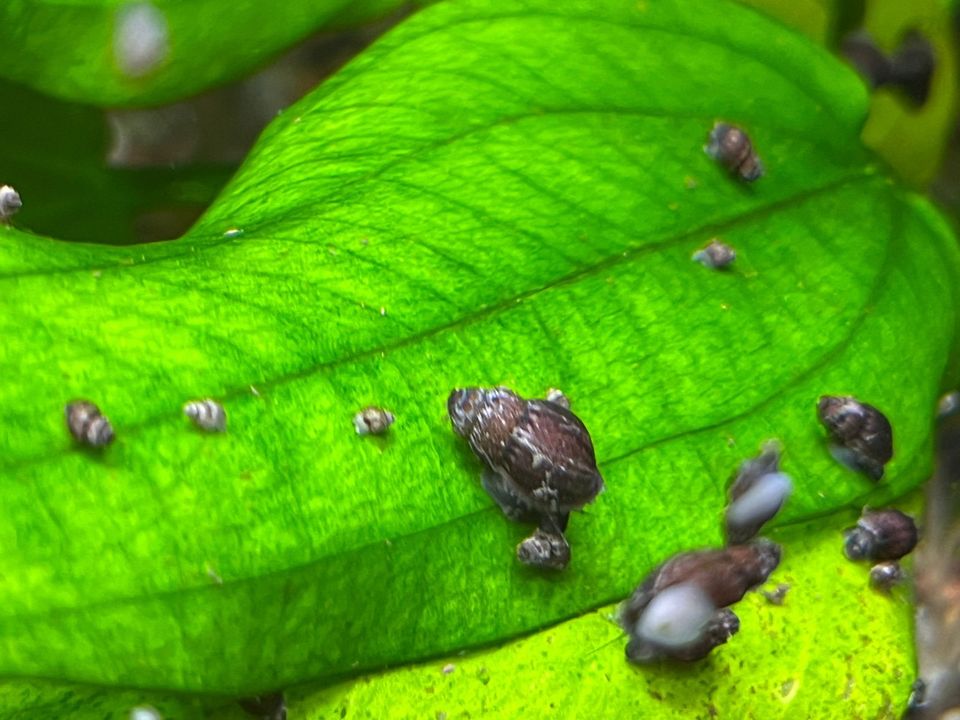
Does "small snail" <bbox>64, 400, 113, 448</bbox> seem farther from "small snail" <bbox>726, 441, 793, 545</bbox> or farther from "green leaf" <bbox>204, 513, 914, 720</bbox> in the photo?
"small snail" <bbox>726, 441, 793, 545</bbox>

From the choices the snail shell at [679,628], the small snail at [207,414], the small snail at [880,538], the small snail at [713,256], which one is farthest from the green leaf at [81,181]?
the small snail at [880,538]

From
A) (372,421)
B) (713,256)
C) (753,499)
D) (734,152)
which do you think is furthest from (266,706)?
(734,152)

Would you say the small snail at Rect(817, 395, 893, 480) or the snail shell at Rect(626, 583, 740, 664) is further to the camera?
the small snail at Rect(817, 395, 893, 480)

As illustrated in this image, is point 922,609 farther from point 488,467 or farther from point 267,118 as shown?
point 267,118

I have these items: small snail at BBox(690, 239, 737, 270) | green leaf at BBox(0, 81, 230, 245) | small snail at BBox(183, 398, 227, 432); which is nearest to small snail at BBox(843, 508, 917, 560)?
small snail at BBox(690, 239, 737, 270)

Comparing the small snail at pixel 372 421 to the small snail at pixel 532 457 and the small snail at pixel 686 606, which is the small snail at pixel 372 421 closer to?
the small snail at pixel 532 457

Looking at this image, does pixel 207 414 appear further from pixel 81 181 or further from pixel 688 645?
pixel 81 181
